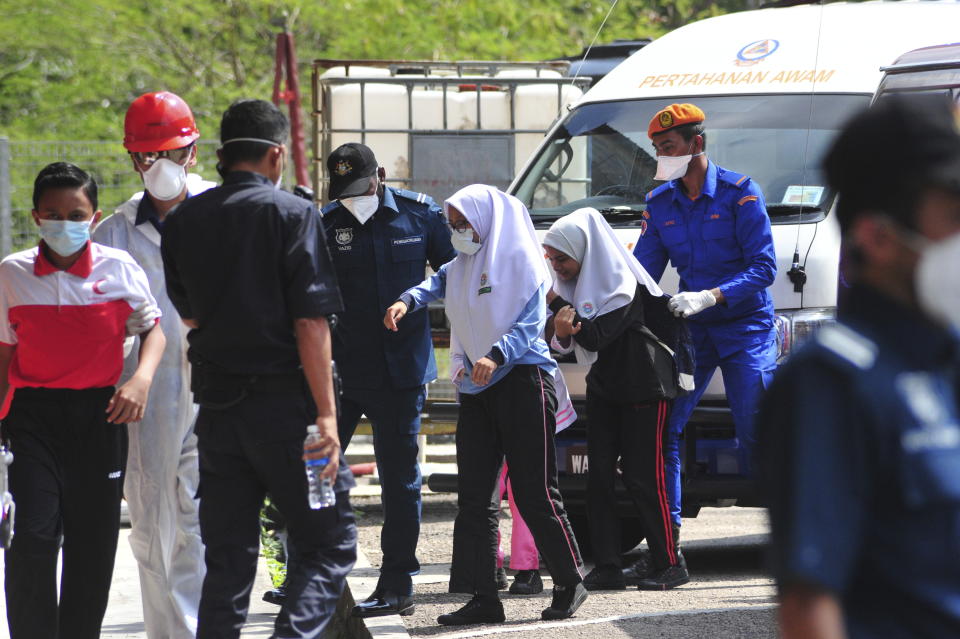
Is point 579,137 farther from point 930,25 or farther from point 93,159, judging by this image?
point 93,159

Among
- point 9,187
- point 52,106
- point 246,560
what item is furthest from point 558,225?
point 52,106

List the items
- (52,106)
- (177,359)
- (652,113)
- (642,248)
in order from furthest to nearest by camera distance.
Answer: (52,106)
(652,113)
(642,248)
(177,359)

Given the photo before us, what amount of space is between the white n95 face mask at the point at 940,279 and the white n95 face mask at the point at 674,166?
4.44 m

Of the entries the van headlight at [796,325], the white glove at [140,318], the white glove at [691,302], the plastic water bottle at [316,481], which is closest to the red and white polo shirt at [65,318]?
the white glove at [140,318]

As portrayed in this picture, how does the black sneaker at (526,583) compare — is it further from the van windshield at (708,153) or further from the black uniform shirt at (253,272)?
the black uniform shirt at (253,272)

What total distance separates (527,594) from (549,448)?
977 millimetres

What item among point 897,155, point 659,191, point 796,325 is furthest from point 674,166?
point 897,155

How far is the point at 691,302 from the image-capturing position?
6.15 metres

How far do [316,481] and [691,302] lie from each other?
2.61 m

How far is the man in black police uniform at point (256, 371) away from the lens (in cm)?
396

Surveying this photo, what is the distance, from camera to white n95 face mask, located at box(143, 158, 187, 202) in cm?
501

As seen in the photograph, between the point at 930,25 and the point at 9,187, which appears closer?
the point at 930,25

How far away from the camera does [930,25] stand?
7.63 meters

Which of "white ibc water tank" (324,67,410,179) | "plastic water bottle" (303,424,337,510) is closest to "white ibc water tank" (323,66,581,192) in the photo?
"white ibc water tank" (324,67,410,179)
